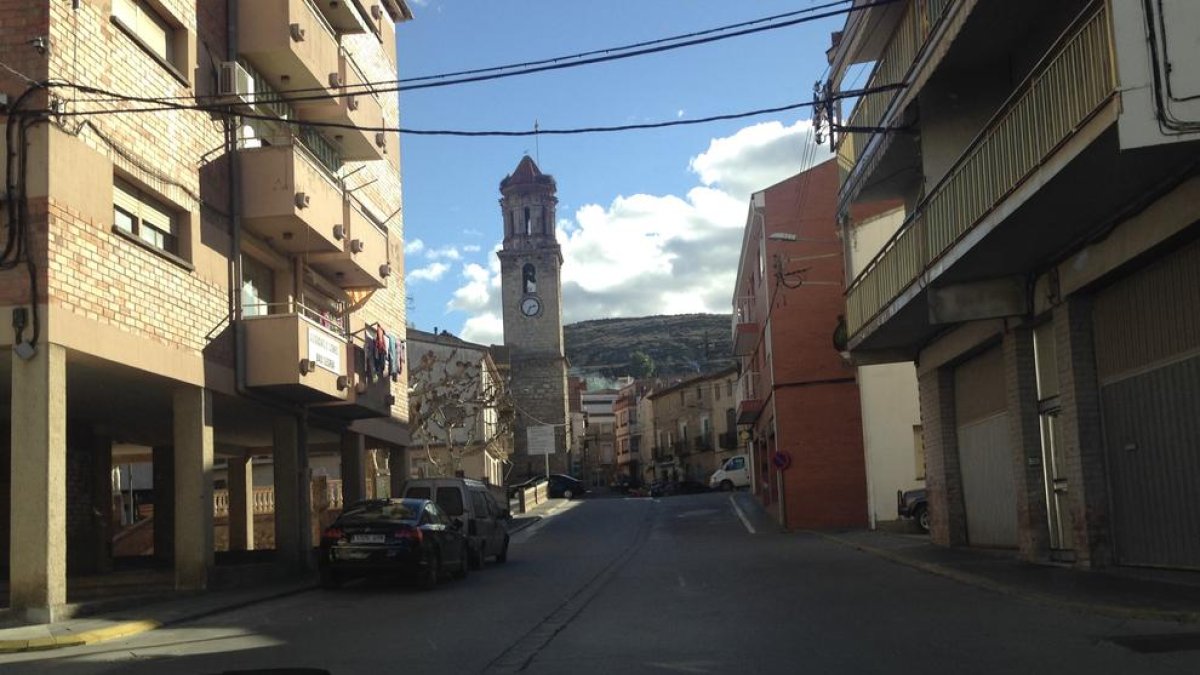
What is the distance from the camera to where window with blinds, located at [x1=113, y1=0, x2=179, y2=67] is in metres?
17.3

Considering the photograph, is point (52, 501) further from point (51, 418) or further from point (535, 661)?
point (535, 661)

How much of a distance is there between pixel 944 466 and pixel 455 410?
30.1m

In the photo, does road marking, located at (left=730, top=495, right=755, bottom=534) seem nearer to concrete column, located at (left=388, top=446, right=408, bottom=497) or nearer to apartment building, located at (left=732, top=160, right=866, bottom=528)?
apartment building, located at (left=732, top=160, right=866, bottom=528)

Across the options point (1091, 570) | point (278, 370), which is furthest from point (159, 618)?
point (1091, 570)

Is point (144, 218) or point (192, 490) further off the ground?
point (144, 218)

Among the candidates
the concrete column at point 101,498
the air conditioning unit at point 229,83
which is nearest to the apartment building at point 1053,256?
the air conditioning unit at point 229,83

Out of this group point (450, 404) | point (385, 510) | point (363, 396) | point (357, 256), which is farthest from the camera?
point (450, 404)

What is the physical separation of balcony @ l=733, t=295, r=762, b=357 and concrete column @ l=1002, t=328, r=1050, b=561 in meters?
25.8

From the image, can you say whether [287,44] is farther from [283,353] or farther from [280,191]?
[283,353]

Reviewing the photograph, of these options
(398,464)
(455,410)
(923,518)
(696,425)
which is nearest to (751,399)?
(455,410)

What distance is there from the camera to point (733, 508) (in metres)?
47.2

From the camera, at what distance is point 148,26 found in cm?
1814

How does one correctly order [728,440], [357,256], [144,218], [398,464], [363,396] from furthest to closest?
[728,440]
[398,464]
[363,396]
[357,256]
[144,218]

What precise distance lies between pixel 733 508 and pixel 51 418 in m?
35.3
